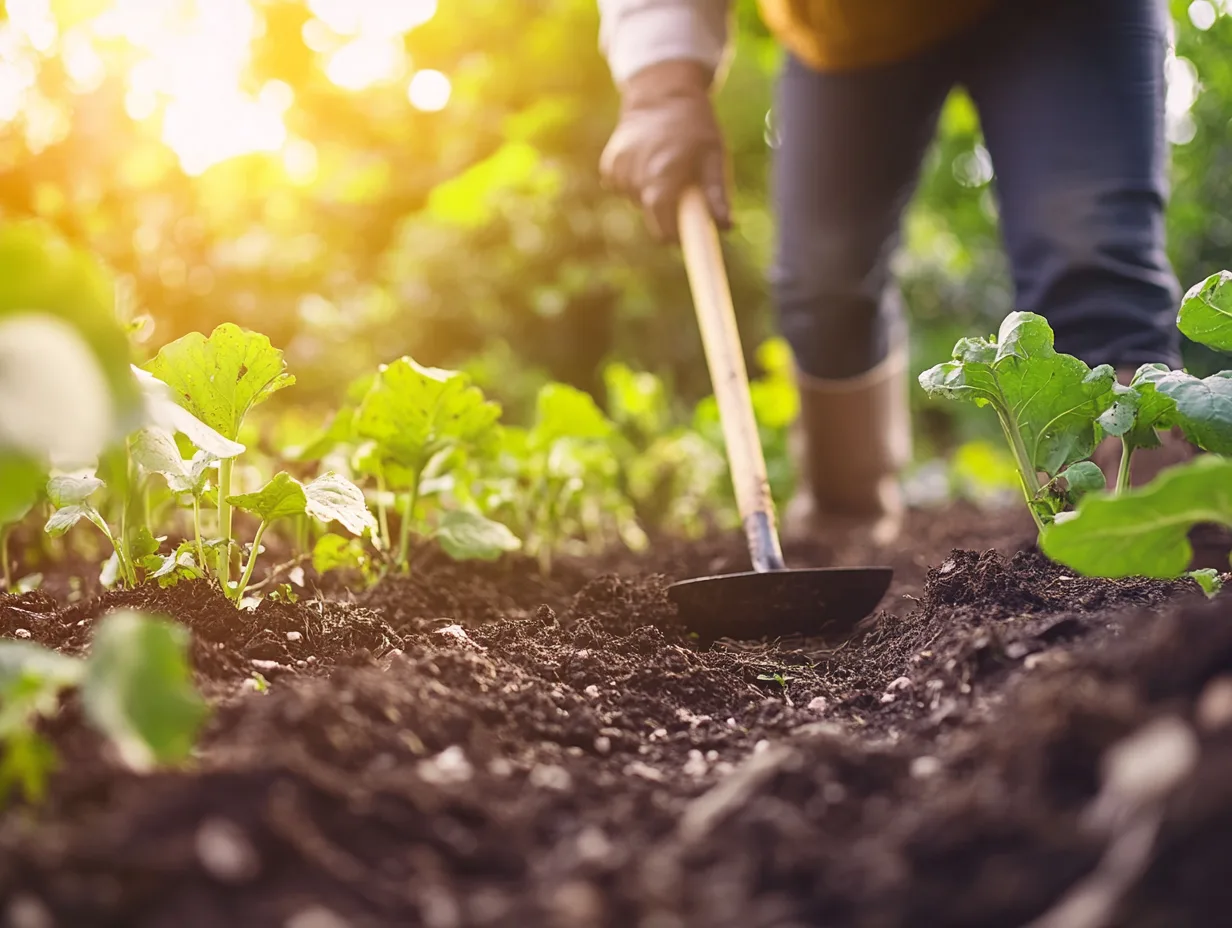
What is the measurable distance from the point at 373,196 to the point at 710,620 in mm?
5330

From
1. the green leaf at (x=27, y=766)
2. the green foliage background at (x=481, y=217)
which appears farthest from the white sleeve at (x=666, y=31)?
the green foliage background at (x=481, y=217)

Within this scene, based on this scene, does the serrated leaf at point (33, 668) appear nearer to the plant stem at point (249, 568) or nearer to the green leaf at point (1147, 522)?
the plant stem at point (249, 568)

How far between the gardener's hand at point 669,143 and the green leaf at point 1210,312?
122 centimetres

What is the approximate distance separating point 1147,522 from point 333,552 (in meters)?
1.25

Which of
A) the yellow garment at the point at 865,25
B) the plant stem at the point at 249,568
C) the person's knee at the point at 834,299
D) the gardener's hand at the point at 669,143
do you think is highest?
the yellow garment at the point at 865,25

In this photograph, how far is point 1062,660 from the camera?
2.95 ft

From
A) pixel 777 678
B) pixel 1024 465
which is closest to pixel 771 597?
pixel 777 678

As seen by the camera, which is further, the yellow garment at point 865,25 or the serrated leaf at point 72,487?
the yellow garment at point 865,25

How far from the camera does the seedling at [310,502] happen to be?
1197 mm

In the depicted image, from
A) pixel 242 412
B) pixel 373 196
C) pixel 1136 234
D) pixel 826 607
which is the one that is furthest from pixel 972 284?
pixel 242 412

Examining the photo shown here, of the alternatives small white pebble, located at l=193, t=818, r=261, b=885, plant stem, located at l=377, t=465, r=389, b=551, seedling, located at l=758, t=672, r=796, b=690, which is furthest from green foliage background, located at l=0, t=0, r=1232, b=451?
small white pebble, located at l=193, t=818, r=261, b=885

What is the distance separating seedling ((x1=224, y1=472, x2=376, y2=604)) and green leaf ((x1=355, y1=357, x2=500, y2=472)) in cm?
31

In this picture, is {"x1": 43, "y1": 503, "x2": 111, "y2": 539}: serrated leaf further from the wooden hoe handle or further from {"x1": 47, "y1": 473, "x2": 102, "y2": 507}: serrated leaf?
the wooden hoe handle

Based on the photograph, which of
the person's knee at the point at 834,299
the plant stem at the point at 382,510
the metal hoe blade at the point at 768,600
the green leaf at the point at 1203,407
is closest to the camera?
the green leaf at the point at 1203,407
